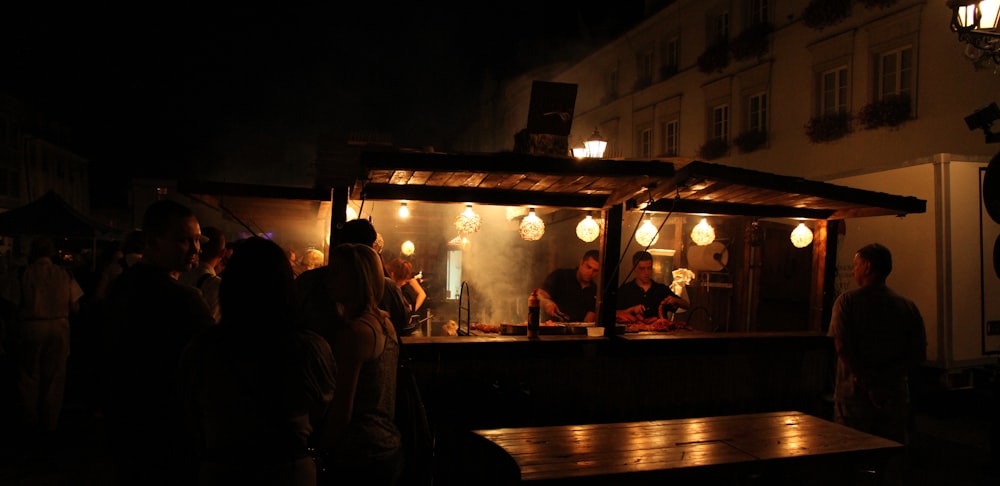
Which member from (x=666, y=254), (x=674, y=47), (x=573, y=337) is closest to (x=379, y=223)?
(x=666, y=254)

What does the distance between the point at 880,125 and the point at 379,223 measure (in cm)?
1198

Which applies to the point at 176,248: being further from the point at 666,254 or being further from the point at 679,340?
the point at 666,254

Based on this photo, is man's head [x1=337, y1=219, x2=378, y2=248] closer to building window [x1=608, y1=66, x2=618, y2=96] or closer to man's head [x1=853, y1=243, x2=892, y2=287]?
man's head [x1=853, y1=243, x2=892, y2=287]

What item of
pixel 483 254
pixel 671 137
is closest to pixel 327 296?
pixel 483 254

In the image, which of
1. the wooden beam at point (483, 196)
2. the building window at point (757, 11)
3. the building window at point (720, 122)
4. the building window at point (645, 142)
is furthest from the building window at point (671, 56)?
the wooden beam at point (483, 196)

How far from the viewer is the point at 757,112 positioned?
56.9ft

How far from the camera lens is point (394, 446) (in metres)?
3.27

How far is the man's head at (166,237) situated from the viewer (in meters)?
3.15

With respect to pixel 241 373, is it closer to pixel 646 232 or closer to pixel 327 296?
pixel 327 296

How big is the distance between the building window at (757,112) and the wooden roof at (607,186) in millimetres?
10230

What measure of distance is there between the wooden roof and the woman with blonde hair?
2.28 m

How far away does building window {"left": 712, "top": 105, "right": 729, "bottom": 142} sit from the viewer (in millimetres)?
18484

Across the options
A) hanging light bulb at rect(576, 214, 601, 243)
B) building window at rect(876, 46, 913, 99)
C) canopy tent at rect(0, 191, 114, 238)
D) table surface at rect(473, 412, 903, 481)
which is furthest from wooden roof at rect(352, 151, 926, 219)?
canopy tent at rect(0, 191, 114, 238)

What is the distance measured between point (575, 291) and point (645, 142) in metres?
14.3
